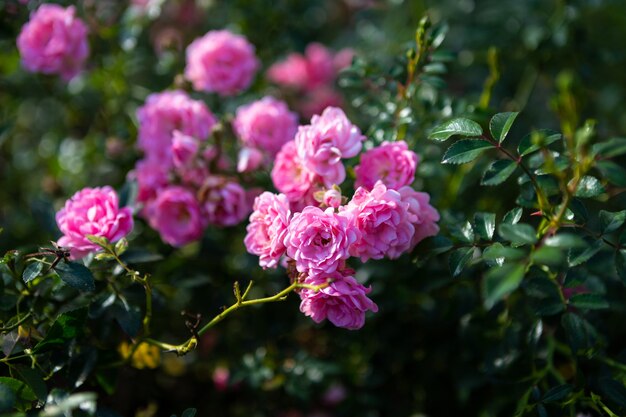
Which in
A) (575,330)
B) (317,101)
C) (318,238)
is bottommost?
(317,101)

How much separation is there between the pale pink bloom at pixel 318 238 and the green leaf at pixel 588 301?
44 centimetres

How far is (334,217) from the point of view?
1.10m

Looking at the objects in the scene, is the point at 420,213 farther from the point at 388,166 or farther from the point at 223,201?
the point at 223,201

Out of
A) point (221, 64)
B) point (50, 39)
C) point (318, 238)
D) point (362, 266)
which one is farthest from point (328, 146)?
point (50, 39)

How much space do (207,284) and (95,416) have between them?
556 millimetres

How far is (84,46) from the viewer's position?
5.90ft

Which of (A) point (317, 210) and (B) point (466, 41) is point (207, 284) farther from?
(B) point (466, 41)

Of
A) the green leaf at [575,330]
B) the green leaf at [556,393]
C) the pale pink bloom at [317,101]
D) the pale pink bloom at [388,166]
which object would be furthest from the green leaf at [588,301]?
the pale pink bloom at [317,101]

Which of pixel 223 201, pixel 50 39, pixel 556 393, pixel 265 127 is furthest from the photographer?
pixel 50 39

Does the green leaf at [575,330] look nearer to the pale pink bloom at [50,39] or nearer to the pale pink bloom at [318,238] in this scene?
the pale pink bloom at [318,238]

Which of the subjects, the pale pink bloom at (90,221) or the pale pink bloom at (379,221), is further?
the pale pink bloom at (90,221)

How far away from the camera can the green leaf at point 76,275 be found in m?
1.16

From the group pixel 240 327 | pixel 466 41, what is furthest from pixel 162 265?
pixel 466 41

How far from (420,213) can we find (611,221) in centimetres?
34
